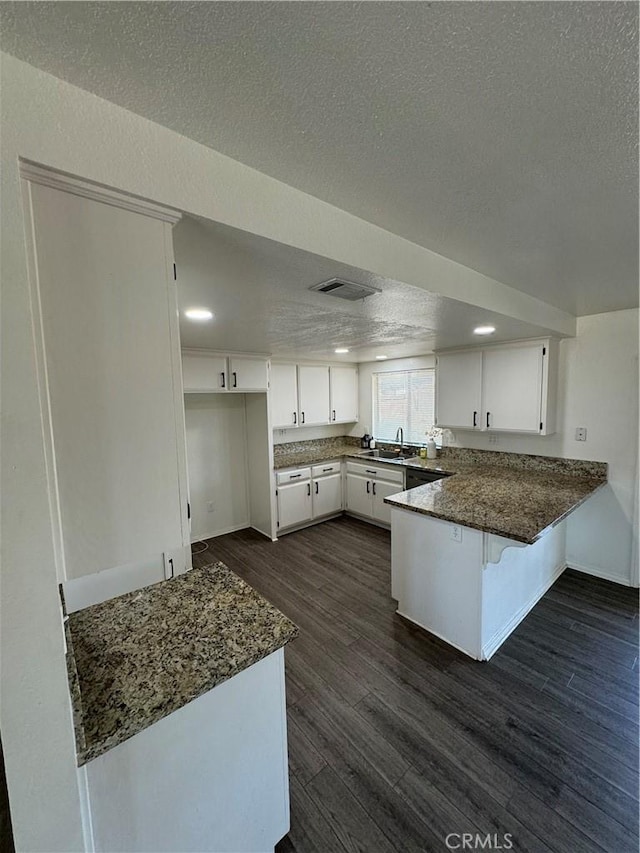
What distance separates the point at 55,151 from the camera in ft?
2.50

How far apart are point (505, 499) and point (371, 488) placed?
209 cm

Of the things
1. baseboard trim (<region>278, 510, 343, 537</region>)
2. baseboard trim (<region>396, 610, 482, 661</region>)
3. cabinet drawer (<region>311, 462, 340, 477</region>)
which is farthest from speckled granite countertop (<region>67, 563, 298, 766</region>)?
cabinet drawer (<region>311, 462, 340, 477</region>)

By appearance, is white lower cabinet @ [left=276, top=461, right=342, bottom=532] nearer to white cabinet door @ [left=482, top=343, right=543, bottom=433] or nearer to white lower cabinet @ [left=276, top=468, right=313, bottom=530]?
white lower cabinet @ [left=276, top=468, right=313, bottom=530]

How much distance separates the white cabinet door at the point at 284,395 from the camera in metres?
4.46

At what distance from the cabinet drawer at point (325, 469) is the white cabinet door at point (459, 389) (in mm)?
1570

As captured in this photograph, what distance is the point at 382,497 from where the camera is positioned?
444 centimetres

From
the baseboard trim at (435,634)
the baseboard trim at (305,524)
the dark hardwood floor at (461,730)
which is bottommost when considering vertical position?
the dark hardwood floor at (461,730)

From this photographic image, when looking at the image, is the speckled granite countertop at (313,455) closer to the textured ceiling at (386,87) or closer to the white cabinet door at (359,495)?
the white cabinet door at (359,495)

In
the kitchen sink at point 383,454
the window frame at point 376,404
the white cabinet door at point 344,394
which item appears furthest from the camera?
the white cabinet door at point 344,394

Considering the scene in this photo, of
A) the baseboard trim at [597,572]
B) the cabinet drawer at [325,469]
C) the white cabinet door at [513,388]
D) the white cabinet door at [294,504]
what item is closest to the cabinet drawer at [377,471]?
the cabinet drawer at [325,469]

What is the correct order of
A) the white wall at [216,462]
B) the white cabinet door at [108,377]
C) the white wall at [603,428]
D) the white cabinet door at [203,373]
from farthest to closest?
the white wall at [216,462] → the white cabinet door at [203,373] → the white wall at [603,428] → the white cabinet door at [108,377]

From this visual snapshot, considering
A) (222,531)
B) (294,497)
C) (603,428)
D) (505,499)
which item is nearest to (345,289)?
(505,499)

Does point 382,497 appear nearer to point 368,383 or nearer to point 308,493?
point 308,493

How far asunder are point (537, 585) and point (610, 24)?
3.36 meters
